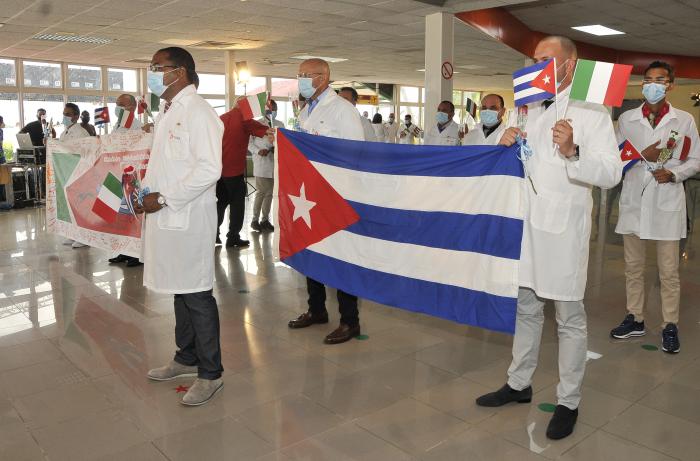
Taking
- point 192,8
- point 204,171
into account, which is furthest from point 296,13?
point 204,171

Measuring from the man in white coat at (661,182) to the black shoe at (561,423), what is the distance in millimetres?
1441

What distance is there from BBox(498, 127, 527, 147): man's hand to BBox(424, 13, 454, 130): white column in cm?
635

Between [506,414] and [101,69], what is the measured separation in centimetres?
1724

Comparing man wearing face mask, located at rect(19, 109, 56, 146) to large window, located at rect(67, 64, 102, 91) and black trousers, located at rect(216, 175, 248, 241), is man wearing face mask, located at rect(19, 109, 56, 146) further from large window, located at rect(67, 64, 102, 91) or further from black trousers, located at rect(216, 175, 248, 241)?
black trousers, located at rect(216, 175, 248, 241)

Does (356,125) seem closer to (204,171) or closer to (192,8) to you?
(204,171)

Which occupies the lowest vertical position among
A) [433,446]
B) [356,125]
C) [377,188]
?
[433,446]

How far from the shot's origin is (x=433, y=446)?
262 cm

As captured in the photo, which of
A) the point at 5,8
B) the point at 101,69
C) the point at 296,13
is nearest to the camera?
the point at 5,8

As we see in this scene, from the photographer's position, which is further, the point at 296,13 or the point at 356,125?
the point at 296,13

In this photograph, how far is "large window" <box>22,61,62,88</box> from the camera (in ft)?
52.0

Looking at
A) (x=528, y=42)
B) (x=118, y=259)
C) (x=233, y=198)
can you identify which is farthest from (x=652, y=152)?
(x=528, y=42)

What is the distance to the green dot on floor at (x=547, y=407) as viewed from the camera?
2.95 m

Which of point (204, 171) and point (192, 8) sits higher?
point (192, 8)

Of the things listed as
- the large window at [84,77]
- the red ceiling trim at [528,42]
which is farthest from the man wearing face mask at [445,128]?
the large window at [84,77]
